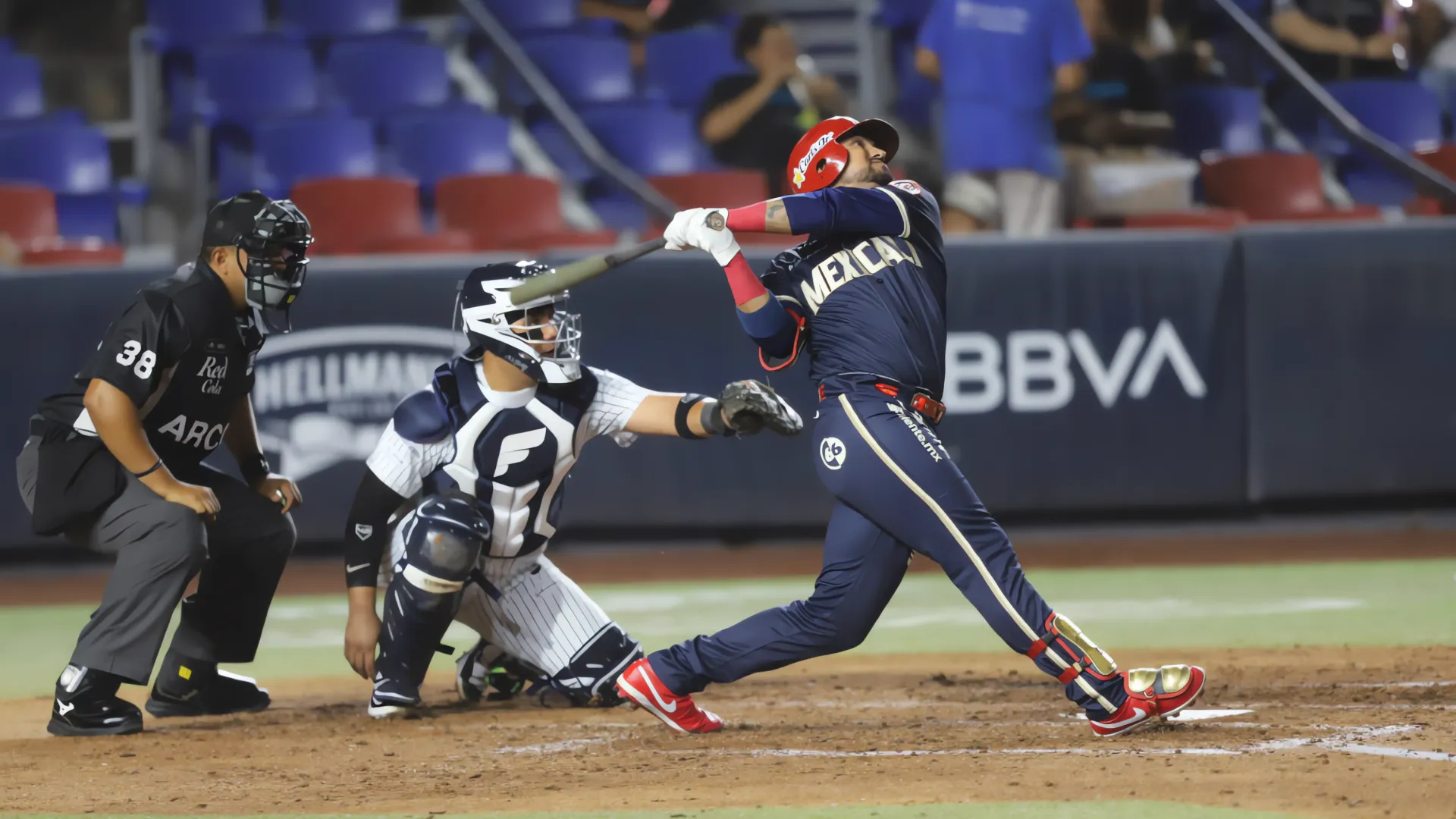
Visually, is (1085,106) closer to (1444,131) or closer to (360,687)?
(1444,131)

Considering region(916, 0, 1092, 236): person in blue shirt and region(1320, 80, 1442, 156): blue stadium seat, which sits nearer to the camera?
region(916, 0, 1092, 236): person in blue shirt

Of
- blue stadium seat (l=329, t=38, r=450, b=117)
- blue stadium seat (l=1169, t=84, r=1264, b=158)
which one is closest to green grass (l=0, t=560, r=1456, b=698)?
blue stadium seat (l=1169, t=84, r=1264, b=158)

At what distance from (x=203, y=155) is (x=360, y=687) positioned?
527 cm

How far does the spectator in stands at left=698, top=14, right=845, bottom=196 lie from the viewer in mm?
9805

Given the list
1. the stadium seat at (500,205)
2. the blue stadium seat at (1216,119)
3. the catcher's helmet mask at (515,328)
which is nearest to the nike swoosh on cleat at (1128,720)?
the catcher's helmet mask at (515,328)

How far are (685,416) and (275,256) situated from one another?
4.28ft

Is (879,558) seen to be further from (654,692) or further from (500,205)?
(500,205)

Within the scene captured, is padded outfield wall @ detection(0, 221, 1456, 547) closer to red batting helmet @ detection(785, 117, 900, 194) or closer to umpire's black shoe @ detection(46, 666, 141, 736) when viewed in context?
umpire's black shoe @ detection(46, 666, 141, 736)

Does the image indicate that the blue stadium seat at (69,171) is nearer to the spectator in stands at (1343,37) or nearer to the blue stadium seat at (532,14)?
the blue stadium seat at (532,14)

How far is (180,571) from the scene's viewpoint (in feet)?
15.9

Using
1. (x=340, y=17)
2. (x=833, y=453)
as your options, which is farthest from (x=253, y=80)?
(x=833, y=453)

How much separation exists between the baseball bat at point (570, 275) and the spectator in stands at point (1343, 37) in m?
7.85

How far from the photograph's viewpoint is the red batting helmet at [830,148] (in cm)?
449

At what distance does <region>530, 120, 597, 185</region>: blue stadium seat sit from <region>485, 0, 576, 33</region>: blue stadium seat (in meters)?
0.73
